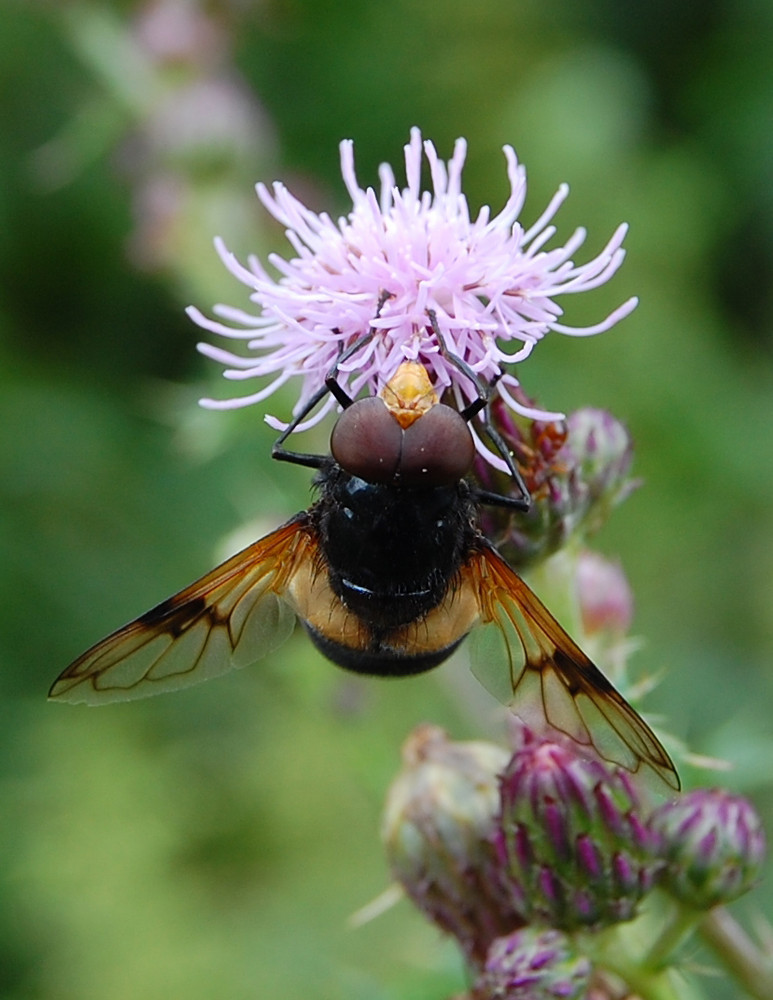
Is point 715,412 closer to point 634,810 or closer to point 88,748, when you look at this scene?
point 88,748

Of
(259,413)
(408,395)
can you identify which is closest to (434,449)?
(408,395)

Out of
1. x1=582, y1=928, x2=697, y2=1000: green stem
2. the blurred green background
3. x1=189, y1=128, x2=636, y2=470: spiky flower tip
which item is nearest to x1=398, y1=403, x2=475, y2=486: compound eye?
x1=189, y1=128, x2=636, y2=470: spiky flower tip

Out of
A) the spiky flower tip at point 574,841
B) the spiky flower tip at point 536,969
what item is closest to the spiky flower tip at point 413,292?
the spiky flower tip at point 574,841

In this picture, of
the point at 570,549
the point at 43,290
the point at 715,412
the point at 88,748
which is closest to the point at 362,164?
the point at 43,290

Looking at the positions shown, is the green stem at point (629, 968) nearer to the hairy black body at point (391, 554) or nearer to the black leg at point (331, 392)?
the hairy black body at point (391, 554)

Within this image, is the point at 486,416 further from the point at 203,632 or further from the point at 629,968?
the point at 629,968

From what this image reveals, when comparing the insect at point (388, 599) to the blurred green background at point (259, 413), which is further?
the blurred green background at point (259, 413)
